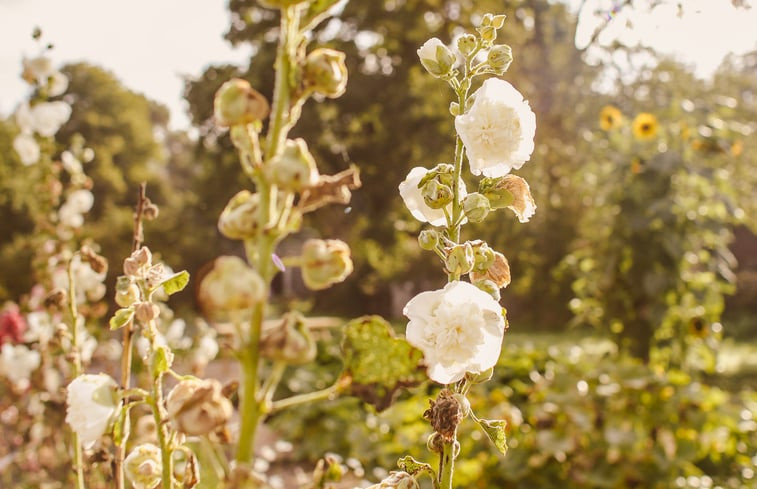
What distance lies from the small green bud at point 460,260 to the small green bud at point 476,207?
0.13 feet

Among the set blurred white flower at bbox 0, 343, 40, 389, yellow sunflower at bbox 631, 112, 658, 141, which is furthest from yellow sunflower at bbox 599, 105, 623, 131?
blurred white flower at bbox 0, 343, 40, 389

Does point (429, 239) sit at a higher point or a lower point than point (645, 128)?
higher

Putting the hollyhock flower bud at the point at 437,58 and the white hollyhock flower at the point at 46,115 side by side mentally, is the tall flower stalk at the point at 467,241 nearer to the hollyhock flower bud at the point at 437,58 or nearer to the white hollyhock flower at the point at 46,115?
the hollyhock flower bud at the point at 437,58

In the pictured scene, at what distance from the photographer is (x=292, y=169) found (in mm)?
322

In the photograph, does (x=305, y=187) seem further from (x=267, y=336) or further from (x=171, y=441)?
(x=171, y=441)

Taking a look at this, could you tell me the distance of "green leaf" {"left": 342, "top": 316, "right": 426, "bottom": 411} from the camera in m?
0.43

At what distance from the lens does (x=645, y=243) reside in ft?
12.0

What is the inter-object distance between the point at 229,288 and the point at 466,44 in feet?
1.40

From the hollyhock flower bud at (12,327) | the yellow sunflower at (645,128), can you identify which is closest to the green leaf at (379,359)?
the hollyhock flower bud at (12,327)

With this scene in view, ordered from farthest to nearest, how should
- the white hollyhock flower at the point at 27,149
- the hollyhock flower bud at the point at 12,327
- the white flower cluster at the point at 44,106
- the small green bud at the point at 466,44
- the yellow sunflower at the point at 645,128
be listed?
1. the yellow sunflower at the point at 645,128
2. the hollyhock flower bud at the point at 12,327
3. the white hollyhock flower at the point at 27,149
4. the white flower cluster at the point at 44,106
5. the small green bud at the point at 466,44

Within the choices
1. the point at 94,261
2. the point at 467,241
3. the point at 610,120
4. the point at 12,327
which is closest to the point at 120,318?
the point at 467,241

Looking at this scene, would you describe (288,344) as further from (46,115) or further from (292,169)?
(46,115)

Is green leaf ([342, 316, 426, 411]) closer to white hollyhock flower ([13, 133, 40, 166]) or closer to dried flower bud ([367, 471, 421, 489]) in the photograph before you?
dried flower bud ([367, 471, 421, 489])

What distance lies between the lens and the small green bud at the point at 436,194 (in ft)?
1.71
